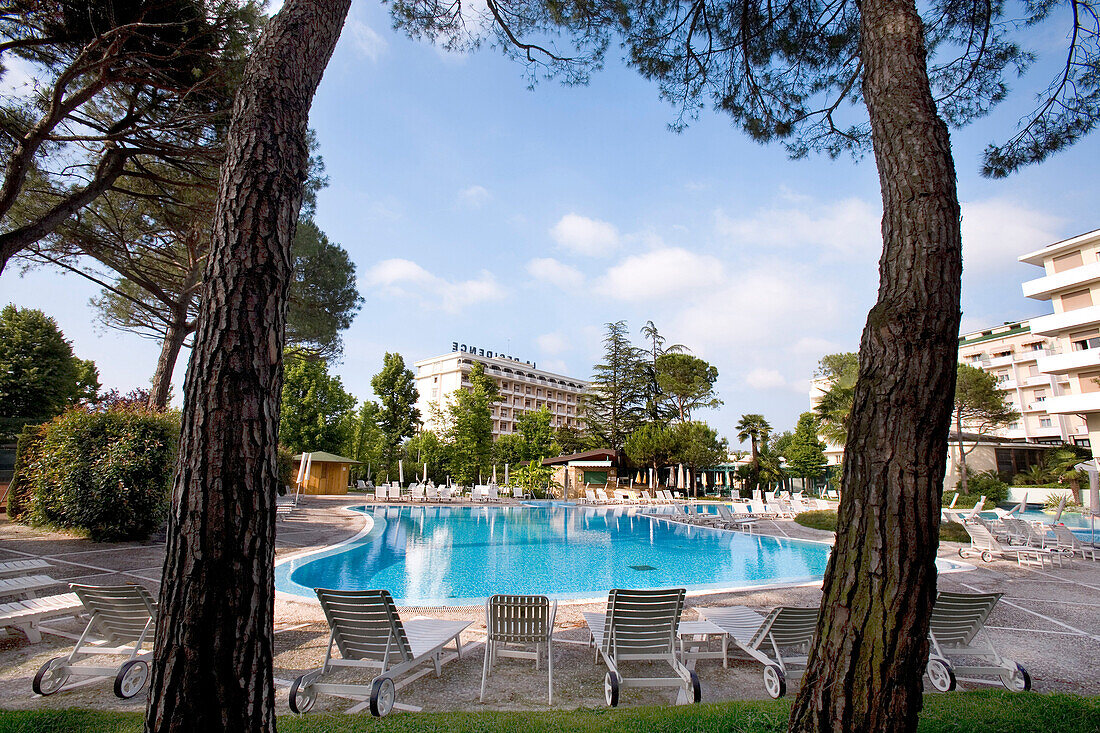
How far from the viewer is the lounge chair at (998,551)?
33.0 feet

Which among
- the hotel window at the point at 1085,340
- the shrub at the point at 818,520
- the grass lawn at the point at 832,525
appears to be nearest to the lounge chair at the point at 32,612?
the grass lawn at the point at 832,525

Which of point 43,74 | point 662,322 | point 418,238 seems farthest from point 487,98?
point 662,322

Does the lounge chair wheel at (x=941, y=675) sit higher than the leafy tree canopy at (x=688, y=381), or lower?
lower

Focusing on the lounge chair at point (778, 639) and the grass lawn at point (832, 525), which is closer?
the lounge chair at point (778, 639)

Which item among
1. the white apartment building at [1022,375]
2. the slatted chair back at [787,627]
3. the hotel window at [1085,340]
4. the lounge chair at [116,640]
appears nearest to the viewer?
the lounge chair at [116,640]

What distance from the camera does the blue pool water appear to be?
9.38 m

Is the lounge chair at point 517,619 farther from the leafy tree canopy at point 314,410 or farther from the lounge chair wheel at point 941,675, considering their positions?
the leafy tree canopy at point 314,410

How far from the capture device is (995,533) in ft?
38.3

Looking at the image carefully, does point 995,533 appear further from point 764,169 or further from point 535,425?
point 535,425

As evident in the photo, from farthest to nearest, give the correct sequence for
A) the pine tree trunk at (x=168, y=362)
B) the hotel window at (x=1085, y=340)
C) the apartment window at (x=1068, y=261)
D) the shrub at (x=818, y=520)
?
the apartment window at (x=1068, y=261) < the hotel window at (x=1085, y=340) < the shrub at (x=818, y=520) < the pine tree trunk at (x=168, y=362)

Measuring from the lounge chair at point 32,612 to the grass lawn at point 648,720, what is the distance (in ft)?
6.48

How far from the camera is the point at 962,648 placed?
4336 millimetres

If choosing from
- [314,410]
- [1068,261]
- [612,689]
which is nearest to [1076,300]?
[1068,261]

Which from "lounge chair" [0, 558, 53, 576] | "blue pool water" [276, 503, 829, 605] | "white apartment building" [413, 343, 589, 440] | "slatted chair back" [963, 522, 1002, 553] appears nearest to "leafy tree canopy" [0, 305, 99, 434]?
"blue pool water" [276, 503, 829, 605]
